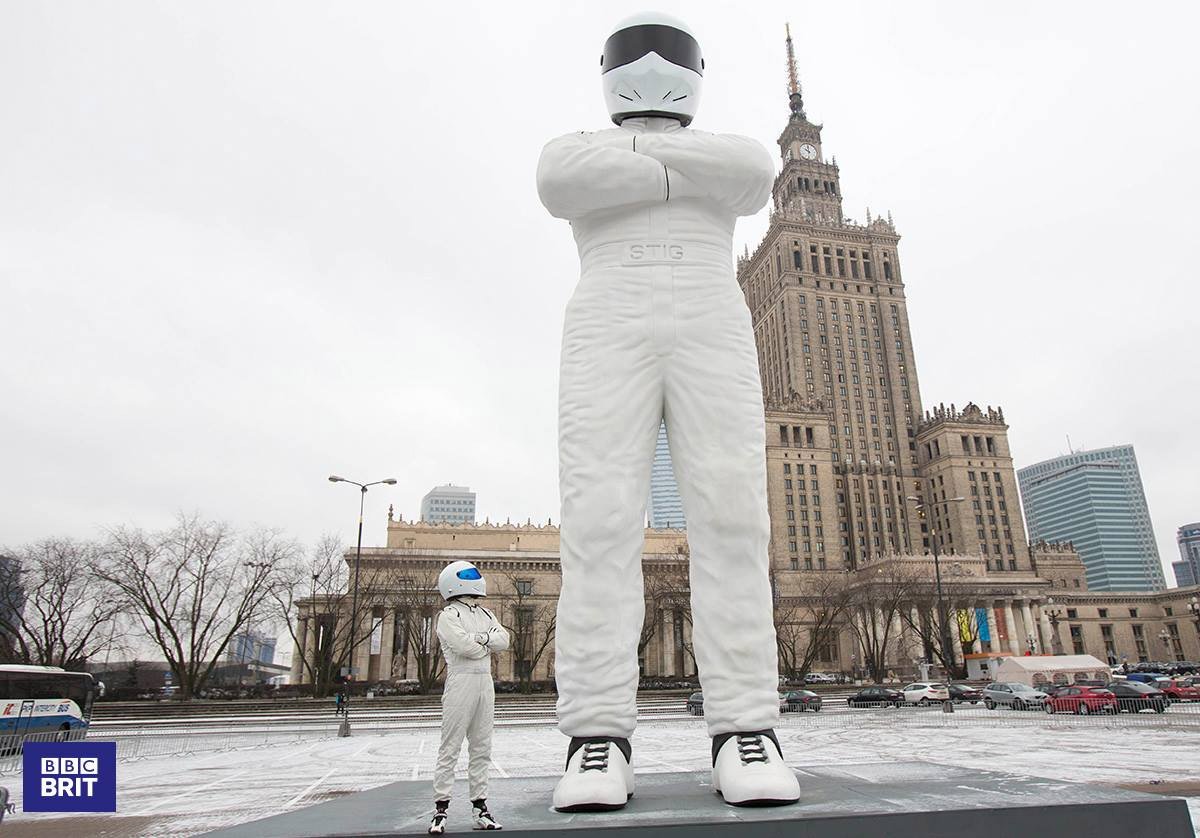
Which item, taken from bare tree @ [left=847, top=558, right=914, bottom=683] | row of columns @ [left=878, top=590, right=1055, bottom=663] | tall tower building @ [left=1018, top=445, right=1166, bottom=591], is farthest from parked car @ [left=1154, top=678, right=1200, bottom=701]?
tall tower building @ [left=1018, top=445, right=1166, bottom=591]

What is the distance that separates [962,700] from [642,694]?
15949mm

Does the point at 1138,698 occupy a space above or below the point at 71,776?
below

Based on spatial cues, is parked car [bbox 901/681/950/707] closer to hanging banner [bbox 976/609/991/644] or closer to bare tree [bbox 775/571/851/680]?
bare tree [bbox 775/571/851/680]

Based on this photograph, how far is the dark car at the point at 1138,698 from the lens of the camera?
2288 centimetres

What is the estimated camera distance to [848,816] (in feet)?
10.0

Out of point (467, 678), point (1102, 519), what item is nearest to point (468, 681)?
point (467, 678)

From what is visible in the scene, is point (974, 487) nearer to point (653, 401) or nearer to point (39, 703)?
point (39, 703)

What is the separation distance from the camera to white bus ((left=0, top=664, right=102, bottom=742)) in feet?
67.0

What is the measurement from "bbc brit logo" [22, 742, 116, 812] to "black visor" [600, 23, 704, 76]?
5873 millimetres

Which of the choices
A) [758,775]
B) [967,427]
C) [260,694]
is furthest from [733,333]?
[967,427]

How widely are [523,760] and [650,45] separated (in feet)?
39.6

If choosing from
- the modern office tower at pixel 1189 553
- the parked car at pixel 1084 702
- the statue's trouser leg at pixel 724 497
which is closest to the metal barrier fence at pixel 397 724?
the parked car at pixel 1084 702

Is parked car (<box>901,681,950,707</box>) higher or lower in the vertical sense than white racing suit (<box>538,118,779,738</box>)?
lower

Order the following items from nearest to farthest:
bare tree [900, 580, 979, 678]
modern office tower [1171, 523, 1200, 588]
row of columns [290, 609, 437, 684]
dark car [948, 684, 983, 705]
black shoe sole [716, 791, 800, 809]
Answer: black shoe sole [716, 791, 800, 809] → dark car [948, 684, 983, 705] → bare tree [900, 580, 979, 678] → row of columns [290, 609, 437, 684] → modern office tower [1171, 523, 1200, 588]
